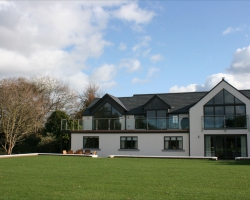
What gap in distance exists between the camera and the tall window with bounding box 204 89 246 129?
94.8 feet

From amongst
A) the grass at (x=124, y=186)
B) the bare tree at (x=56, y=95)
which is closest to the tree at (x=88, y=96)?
the bare tree at (x=56, y=95)

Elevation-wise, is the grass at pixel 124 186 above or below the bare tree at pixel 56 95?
below

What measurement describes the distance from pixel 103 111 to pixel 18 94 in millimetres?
10679

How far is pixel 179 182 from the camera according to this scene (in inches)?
489

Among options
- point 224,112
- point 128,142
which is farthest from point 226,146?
point 128,142

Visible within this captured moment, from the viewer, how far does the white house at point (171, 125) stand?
29.0m

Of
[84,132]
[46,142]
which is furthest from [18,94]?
[84,132]

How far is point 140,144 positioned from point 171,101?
5.66 meters

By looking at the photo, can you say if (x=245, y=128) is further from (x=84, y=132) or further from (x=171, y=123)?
(x=84, y=132)

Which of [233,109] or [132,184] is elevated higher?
[233,109]

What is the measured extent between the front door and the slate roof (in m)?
4.06

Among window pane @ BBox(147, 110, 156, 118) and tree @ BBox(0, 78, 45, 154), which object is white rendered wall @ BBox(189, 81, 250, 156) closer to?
window pane @ BBox(147, 110, 156, 118)

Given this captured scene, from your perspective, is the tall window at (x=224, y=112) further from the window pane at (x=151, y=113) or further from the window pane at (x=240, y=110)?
the window pane at (x=151, y=113)

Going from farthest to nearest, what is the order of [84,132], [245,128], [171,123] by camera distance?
[84,132]
[171,123]
[245,128]
